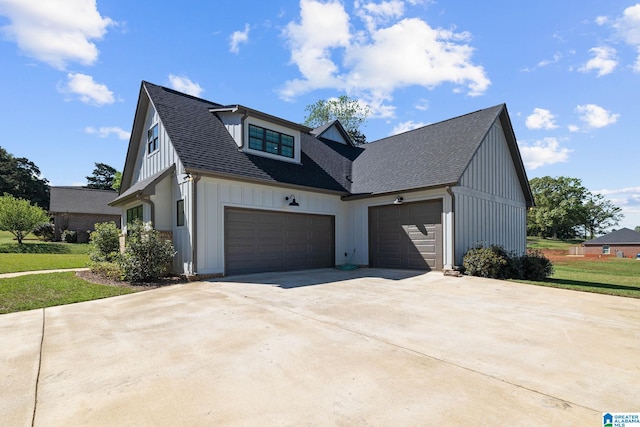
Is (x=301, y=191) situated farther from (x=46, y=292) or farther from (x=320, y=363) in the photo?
(x=320, y=363)

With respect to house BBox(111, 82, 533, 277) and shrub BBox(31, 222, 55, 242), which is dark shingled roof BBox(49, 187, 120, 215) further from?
house BBox(111, 82, 533, 277)

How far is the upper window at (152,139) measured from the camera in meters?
12.4

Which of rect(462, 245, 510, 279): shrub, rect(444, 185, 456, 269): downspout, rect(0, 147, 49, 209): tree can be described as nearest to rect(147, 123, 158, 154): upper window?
rect(444, 185, 456, 269): downspout

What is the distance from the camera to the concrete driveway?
256cm

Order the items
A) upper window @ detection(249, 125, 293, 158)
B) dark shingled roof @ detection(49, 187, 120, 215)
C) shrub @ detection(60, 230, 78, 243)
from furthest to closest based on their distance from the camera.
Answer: dark shingled roof @ detection(49, 187, 120, 215), shrub @ detection(60, 230, 78, 243), upper window @ detection(249, 125, 293, 158)

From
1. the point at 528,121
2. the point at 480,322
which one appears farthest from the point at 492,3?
the point at 480,322

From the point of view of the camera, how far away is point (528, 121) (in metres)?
15.1

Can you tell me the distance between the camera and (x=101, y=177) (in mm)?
63781

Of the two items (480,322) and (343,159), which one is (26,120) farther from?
(480,322)

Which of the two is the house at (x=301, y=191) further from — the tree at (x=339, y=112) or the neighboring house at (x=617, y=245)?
the neighboring house at (x=617, y=245)

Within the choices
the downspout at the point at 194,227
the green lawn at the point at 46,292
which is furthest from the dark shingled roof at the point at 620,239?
the green lawn at the point at 46,292

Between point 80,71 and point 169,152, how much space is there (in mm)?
4134

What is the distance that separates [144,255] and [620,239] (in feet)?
208

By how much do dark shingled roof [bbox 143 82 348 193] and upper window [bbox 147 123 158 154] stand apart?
1.26 m
